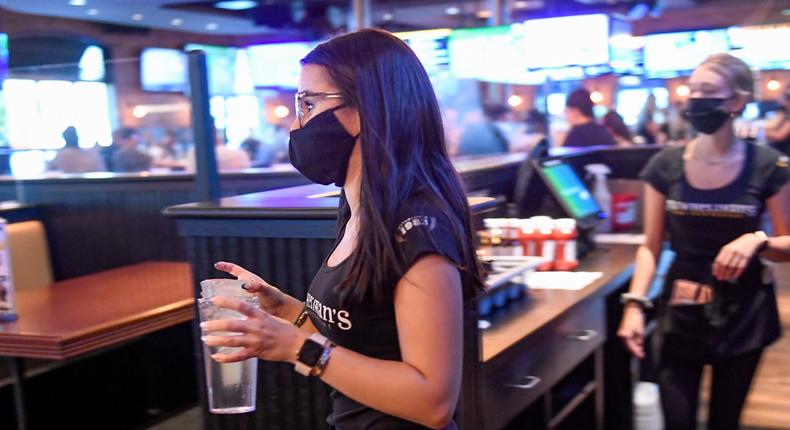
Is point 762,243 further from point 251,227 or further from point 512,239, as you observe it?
point 251,227

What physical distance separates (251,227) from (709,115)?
1.30m

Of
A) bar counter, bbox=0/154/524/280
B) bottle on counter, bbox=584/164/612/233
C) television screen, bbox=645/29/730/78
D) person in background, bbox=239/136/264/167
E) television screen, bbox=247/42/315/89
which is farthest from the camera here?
television screen, bbox=645/29/730/78

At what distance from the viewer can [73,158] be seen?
546 centimetres

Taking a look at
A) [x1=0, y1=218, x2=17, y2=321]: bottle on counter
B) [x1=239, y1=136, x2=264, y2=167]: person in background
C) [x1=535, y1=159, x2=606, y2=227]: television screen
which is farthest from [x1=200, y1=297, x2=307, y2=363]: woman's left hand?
[x1=239, y1=136, x2=264, y2=167]: person in background

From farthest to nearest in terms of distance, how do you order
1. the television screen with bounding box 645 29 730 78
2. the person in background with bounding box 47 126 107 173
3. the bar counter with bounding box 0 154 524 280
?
the television screen with bounding box 645 29 730 78 → the person in background with bounding box 47 126 107 173 → the bar counter with bounding box 0 154 524 280

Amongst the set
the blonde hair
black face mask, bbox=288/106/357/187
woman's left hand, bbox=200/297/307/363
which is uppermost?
the blonde hair

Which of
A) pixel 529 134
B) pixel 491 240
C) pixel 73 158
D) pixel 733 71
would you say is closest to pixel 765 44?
pixel 529 134

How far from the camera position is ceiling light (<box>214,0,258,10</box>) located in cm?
1355

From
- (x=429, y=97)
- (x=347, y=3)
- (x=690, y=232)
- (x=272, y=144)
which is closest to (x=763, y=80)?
(x=347, y=3)

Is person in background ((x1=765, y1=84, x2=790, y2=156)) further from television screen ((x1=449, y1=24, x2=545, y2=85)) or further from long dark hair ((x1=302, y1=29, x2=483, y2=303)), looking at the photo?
long dark hair ((x1=302, y1=29, x2=483, y2=303))

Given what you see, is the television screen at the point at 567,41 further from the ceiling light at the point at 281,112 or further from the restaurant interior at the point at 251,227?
the ceiling light at the point at 281,112

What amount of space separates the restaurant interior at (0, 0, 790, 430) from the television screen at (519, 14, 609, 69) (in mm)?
21

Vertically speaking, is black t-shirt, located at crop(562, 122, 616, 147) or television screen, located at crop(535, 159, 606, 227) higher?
black t-shirt, located at crop(562, 122, 616, 147)

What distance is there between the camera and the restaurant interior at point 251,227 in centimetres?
224
